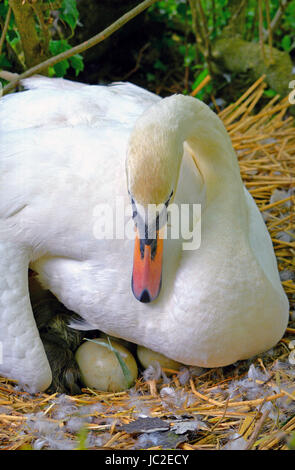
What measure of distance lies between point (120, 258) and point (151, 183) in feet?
1.82

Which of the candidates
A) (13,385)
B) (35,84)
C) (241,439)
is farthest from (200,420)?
(35,84)

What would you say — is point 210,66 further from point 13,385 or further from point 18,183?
point 13,385

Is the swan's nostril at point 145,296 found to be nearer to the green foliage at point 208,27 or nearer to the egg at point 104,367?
the egg at point 104,367

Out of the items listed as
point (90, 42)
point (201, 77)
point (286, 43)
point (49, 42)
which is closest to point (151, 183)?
point (90, 42)

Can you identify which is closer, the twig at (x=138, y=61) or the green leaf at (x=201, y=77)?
the green leaf at (x=201, y=77)

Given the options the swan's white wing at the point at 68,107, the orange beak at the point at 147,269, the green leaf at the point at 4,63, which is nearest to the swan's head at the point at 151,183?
the orange beak at the point at 147,269

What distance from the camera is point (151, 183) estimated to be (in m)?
2.21

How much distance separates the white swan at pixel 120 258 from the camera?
266 cm

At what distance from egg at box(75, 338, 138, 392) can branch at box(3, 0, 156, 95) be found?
1463 millimetres

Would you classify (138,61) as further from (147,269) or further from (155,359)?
(147,269)

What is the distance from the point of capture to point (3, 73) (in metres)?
3.66

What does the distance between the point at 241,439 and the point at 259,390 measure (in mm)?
387

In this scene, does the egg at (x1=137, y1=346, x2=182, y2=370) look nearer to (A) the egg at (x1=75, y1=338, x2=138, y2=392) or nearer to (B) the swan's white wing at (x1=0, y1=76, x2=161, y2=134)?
(A) the egg at (x1=75, y1=338, x2=138, y2=392)

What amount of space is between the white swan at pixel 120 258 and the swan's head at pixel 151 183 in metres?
0.19
